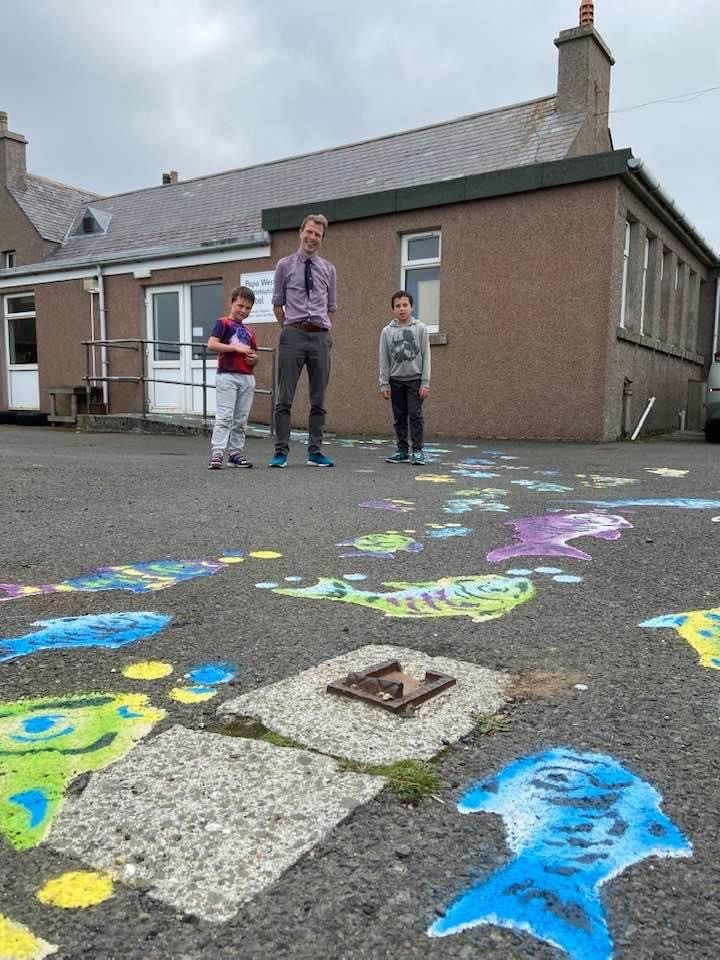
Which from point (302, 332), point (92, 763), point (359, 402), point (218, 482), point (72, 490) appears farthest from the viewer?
point (359, 402)

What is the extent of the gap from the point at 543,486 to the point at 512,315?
5527 mm

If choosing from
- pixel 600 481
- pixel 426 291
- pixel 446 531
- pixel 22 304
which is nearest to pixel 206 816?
pixel 446 531

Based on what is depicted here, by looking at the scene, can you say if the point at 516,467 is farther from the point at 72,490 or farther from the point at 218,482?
the point at 72,490

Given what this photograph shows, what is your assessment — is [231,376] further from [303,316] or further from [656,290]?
[656,290]

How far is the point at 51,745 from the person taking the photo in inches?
56.9

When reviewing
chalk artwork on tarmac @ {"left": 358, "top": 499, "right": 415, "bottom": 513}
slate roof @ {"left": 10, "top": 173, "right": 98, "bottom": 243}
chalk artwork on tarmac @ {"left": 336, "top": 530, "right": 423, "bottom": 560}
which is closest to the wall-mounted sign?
slate roof @ {"left": 10, "top": 173, "right": 98, "bottom": 243}

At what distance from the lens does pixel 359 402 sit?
38.3ft

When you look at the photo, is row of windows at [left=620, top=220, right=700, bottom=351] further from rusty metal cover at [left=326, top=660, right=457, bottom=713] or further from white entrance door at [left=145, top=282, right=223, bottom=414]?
rusty metal cover at [left=326, top=660, right=457, bottom=713]

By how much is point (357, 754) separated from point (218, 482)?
13.0 feet

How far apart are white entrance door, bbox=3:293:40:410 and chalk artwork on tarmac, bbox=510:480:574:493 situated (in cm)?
1279

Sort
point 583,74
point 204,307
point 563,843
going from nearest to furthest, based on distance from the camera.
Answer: point 563,843
point 583,74
point 204,307

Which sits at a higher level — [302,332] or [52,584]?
[302,332]

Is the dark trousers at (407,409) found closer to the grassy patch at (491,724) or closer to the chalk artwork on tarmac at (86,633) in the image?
the chalk artwork on tarmac at (86,633)

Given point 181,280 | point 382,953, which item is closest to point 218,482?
point 382,953
